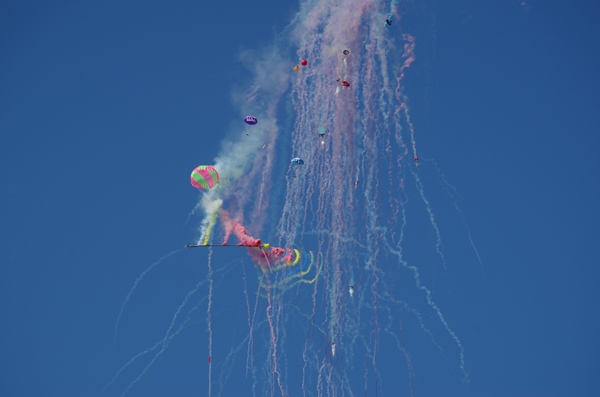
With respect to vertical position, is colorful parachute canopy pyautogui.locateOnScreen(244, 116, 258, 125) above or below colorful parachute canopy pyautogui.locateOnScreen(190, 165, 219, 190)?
above

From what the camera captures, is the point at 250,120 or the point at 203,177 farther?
the point at 250,120

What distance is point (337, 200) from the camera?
52844 mm

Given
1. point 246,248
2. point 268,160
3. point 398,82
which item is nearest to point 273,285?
point 246,248

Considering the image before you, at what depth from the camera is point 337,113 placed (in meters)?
52.2

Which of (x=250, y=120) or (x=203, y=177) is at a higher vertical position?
(x=250, y=120)

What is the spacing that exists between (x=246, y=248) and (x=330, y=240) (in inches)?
152

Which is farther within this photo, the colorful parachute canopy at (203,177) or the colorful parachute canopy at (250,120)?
the colorful parachute canopy at (250,120)

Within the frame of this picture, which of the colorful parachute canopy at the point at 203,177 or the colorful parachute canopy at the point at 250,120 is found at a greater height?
the colorful parachute canopy at the point at 250,120

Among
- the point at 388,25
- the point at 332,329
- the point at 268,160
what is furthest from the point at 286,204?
the point at 388,25

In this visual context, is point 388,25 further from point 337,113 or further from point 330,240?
point 330,240

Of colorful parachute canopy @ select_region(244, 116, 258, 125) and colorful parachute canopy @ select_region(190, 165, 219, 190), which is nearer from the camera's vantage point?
colorful parachute canopy @ select_region(190, 165, 219, 190)

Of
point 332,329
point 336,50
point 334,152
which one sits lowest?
point 332,329

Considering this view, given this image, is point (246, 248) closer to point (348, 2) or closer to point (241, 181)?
point (241, 181)

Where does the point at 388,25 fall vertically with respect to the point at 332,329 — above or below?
above
